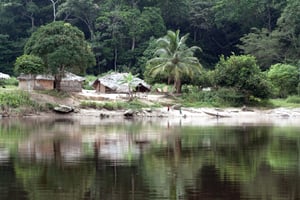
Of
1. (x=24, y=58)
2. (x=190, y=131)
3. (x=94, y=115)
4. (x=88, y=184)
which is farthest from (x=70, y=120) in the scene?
(x=88, y=184)

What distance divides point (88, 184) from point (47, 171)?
11.4 feet

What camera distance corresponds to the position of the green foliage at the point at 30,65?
59.9 m

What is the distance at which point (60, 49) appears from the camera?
60.1 m

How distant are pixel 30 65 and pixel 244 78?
22772 millimetres

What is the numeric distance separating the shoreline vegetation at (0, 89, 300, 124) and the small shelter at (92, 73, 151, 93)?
20.8 feet

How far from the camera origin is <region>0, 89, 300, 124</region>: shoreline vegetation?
58.3m

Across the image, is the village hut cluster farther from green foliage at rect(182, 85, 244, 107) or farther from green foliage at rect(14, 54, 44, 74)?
green foliage at rect(182, 85, 244, 107)

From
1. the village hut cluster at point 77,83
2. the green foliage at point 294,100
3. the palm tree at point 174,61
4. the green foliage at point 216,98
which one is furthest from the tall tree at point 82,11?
the green foliage at point 294,100

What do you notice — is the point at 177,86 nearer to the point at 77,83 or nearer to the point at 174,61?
the point at 174,61

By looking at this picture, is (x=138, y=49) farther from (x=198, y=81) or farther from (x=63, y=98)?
(x=63, y=98)

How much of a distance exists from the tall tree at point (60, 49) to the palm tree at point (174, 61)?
8656 mm

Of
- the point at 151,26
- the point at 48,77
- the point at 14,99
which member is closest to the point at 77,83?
the point at 48,77

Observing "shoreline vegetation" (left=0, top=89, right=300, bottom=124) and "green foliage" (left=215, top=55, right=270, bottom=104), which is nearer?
"shoreline vegetation" (left=0, top=89, right=300, bottom=124)

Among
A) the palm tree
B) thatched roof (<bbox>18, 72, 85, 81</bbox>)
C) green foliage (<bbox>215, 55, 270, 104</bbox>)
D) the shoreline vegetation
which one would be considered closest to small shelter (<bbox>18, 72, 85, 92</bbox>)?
thatched roof (<bbox>18, 72, 85, 81</bbox>)
